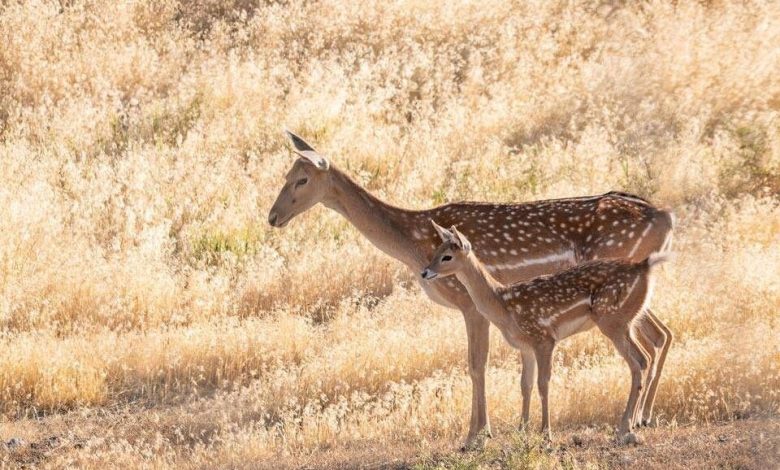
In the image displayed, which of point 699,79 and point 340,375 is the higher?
point 699,79

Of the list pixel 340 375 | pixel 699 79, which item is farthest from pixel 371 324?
pixel 699 79

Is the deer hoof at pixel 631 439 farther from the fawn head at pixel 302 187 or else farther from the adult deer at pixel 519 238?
the fawn head at pixel 302 187

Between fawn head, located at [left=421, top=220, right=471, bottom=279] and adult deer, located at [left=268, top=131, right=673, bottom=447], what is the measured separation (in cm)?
58

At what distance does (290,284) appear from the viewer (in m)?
15.3

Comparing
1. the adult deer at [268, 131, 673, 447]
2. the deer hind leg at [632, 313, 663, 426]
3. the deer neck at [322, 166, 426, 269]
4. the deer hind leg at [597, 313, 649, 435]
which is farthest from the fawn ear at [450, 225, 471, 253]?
the deer hind leg at [632, 313, 663, 426]

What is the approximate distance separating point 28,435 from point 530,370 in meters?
4.53

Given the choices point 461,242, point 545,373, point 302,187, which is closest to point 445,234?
point 461,242

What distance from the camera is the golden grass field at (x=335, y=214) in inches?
447

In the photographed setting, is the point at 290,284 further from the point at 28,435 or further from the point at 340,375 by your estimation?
the point at 28,435

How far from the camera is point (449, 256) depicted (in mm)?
10070

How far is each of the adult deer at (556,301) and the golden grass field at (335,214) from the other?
0.68 meters

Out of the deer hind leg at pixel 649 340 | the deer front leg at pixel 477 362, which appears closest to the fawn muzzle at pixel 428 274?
the deer front leg at pixel 477 362

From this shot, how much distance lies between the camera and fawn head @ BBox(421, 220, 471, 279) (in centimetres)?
1006

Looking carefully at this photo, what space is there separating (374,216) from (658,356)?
2.60m
